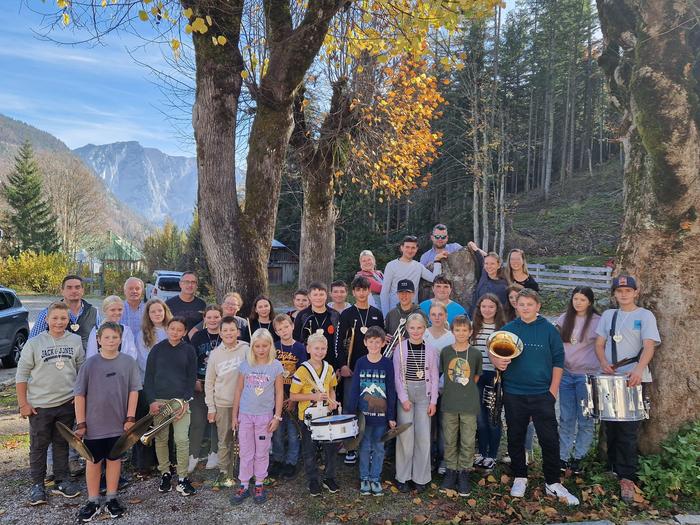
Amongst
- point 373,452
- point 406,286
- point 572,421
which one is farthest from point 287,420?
point 572,421

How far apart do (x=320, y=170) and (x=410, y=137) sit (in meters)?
3.12

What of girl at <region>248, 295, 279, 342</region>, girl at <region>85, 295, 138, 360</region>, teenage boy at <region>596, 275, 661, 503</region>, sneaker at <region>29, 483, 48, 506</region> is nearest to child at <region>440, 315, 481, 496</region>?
teenage boy at <region>596, 275, 661, 503</region>

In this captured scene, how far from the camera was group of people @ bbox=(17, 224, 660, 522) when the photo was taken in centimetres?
428

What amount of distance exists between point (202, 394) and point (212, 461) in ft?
2.47

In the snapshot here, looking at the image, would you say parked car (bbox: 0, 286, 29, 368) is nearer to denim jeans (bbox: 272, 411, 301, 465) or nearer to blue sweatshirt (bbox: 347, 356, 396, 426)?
denim jeans (bbox: 272, 411, 301, 465)

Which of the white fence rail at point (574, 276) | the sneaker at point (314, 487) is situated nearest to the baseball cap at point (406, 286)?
the sneaker at point (314, 487)


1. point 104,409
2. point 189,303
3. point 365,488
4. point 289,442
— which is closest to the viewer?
point 104,409

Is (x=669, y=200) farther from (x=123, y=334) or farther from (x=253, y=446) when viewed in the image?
(x=123, y=334)

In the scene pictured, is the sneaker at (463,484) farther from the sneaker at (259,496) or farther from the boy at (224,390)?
the boy at (224,390)

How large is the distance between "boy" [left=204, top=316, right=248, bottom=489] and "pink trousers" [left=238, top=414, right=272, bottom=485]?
289mm

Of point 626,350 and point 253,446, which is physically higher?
point 626,350

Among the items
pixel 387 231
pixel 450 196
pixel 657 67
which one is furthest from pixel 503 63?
pixel 657 67

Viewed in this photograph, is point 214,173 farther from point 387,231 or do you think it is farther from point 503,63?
point 503,63

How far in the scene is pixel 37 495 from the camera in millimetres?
4223
